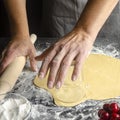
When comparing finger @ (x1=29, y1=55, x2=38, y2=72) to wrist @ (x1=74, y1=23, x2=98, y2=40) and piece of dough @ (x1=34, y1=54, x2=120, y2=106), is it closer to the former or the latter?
piece of dough @ (x1=34, y1=54, x2=120, y2=106)

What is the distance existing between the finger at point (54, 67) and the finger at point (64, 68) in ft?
0.04

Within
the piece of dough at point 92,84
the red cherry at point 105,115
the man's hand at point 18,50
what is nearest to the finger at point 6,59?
the man's hand at point 18,50

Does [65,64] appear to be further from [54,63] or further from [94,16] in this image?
[94,16]

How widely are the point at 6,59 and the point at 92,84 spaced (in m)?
0.29

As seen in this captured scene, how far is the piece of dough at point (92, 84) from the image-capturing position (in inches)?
42.1

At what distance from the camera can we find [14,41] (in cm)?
119

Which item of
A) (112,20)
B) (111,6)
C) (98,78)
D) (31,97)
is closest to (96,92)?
(98,78)

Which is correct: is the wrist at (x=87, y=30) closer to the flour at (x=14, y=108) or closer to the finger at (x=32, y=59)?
the finger at (x=32, y=59)

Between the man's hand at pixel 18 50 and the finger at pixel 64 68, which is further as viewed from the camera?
the man's hand at pixel 18 50

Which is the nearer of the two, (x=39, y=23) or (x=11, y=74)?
(x=11, y=74)

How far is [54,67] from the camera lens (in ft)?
3.26

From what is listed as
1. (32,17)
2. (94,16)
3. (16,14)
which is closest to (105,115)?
(94,16)

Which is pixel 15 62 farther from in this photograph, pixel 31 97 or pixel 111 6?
pixel 111 6

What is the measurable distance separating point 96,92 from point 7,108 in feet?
0.99
